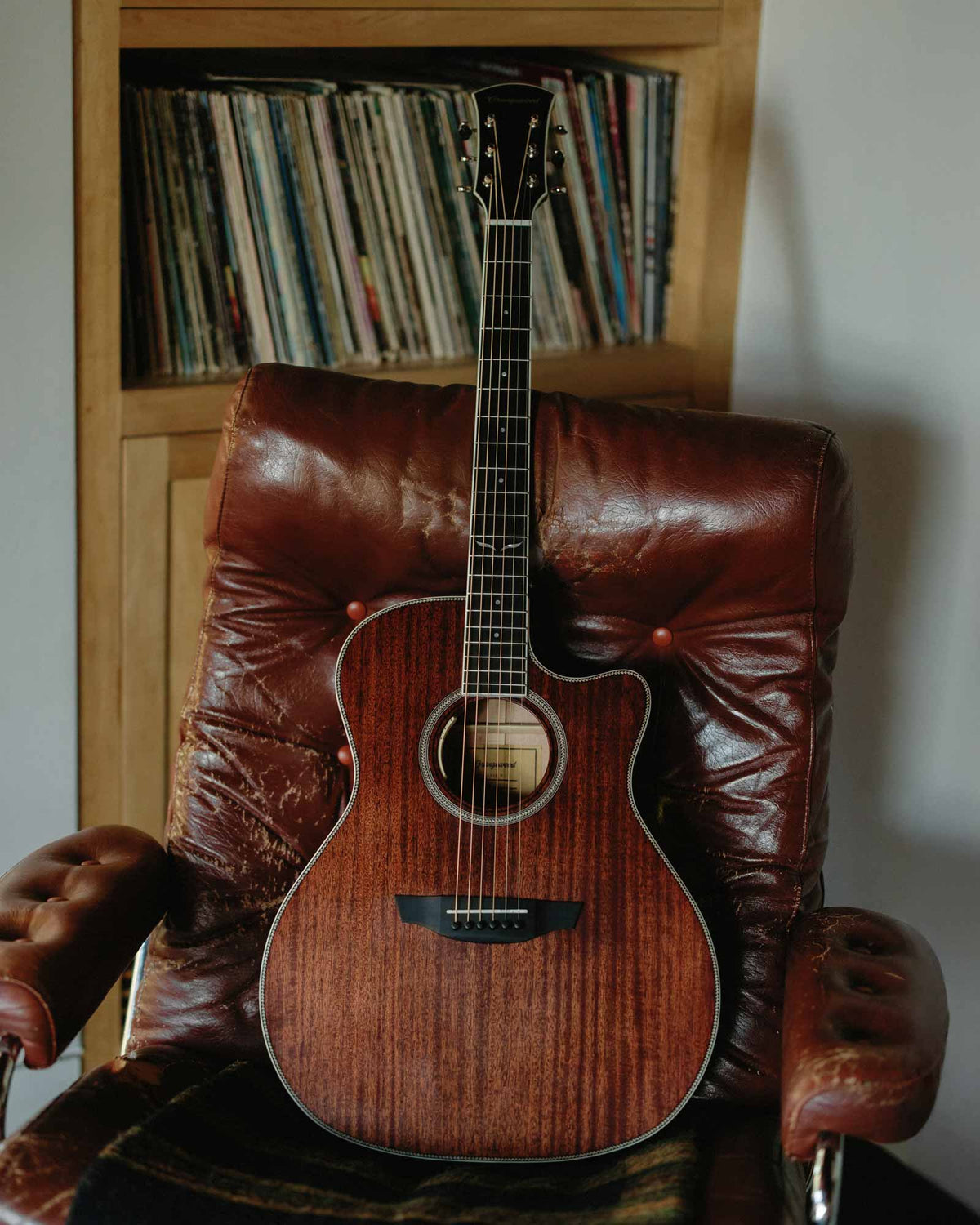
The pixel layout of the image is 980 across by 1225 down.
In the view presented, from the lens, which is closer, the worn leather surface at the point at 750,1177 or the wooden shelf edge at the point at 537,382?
the worn leather surface at the point at 750,1177

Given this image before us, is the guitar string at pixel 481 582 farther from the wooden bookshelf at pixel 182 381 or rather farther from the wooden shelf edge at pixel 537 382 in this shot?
the wooden bookshelf at pixel 182 381

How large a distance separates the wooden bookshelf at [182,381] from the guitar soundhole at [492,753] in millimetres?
605

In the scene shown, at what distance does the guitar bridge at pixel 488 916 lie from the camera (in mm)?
1306

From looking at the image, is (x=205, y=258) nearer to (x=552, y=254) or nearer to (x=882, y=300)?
(x=552, y=254)

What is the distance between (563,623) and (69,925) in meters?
0.59

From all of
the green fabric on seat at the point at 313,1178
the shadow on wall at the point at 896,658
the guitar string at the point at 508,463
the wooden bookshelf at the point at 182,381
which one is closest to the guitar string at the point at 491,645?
the guitar string at the point at 508,463

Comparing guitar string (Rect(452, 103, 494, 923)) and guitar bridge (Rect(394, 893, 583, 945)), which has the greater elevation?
guitar string (Rect(452, 103, 494, 923))

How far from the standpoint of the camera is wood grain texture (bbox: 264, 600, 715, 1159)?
129 centimetres

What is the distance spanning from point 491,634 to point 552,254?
866 mm

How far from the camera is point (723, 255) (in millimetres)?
2023

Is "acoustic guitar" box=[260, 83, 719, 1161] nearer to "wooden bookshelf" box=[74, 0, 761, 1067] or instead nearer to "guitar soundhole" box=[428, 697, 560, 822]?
"guitar soundhole" box=[428, 697, 560, 822]

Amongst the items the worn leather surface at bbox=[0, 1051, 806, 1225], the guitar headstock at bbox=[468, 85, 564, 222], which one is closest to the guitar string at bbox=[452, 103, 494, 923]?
the guitar headstock at bbox=[468, 85, 564, 222]

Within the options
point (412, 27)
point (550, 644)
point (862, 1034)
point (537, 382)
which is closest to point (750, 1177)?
point (862, 1034)

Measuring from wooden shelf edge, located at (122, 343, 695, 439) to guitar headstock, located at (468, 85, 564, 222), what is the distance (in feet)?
1.02
